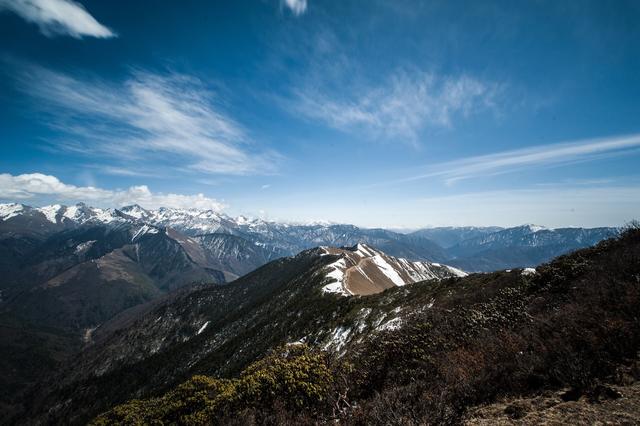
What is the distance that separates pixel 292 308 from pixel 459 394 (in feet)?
397

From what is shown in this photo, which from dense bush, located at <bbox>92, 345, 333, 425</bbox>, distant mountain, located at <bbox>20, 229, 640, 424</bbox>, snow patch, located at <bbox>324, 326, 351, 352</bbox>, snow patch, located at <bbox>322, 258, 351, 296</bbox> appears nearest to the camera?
distant mountain, located at <bbox>20, 229, 640, 424</bbox>

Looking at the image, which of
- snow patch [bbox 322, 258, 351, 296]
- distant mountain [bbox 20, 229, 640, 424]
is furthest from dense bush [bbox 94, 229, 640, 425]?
snow patch [bbox 322, 258, 351, 296]

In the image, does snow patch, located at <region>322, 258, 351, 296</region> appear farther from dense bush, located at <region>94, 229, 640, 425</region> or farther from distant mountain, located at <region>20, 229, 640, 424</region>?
dense bush, located at <region>94, 229, 640, 425</region>

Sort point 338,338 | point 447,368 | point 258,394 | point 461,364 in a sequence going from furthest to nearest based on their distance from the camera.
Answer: point 338,338 < point 258,394 < point 461,364 < point 447,368

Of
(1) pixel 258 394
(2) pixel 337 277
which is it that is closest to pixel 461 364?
(1) pixel 258 394

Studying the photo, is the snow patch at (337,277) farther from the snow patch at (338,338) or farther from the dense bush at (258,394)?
the dense bush at (258,394)

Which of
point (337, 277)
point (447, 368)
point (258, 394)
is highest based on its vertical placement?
point (447, 368)

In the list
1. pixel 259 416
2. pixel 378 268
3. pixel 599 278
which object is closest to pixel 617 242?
pixel 599 278

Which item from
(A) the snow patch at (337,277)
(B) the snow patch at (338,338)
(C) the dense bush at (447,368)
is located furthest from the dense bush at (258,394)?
(A) the snow patch at (337,277)

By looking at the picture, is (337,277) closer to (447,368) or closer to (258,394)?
(258,394)

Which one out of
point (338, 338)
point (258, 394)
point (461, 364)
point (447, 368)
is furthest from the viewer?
point (338, 338)

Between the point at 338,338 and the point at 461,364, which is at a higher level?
the point at 461,364

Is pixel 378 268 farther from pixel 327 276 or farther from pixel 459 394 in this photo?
pixel 459 394

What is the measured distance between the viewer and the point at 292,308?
416 ft
